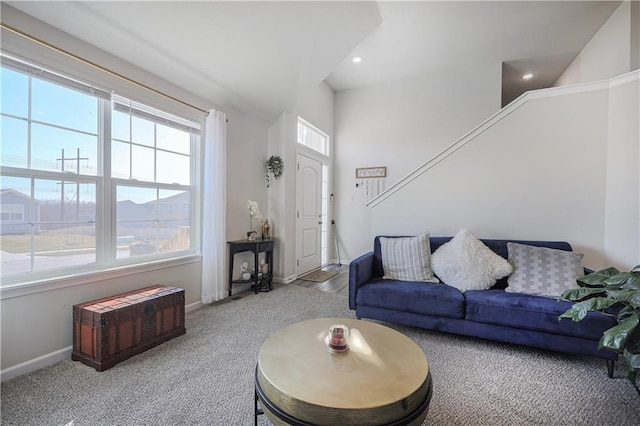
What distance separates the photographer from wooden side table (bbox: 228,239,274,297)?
3.46 meters

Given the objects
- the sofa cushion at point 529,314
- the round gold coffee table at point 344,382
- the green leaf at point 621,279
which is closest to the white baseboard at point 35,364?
the round gold coffee table at point 344,382

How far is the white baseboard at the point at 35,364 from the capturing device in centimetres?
174

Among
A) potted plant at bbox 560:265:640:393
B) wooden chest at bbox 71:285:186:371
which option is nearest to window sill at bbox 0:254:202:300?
wooden chest at bbox 71:285:186:371

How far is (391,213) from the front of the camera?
346cm

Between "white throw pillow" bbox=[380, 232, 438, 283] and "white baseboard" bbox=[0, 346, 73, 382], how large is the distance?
275 cm

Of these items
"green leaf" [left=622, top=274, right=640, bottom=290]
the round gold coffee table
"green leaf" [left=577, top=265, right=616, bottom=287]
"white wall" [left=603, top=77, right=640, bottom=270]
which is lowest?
the round gold coffee table

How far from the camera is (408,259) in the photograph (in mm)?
2748

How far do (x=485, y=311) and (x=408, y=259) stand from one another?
0.79 meters

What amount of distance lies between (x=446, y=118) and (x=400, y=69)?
3.88 feet

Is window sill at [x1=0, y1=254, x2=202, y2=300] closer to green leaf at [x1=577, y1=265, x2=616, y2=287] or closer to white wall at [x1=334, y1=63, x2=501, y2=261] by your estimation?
white wall at [x1=334, y1=63, x2=501, y2=261]

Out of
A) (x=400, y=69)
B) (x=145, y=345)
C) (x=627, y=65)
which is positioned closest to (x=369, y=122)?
(x=400, y=69)

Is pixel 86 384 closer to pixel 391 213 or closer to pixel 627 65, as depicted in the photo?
pixel 391 213

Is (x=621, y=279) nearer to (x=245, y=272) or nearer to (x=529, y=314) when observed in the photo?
(x=529, y=314)

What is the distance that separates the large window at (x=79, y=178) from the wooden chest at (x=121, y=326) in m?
0.40
